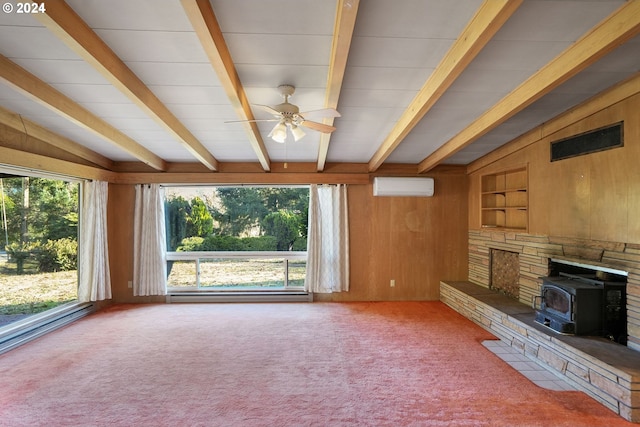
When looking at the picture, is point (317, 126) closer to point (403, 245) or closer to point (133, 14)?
point (133, 14)

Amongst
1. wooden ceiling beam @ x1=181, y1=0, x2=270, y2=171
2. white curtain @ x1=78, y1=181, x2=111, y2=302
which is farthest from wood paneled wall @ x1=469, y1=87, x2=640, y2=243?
white curtain @ x1=78, y1=181, x2=111, y2=302

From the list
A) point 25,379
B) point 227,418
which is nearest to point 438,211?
point 227,418

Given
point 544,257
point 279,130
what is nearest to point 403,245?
point 544,257

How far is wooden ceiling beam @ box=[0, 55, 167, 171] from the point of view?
2.52 metres

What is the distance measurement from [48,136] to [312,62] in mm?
3443

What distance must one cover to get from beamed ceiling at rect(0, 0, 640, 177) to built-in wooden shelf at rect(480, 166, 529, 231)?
36.4 inches

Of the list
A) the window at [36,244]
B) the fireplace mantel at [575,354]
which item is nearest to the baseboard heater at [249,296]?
the window at [36,244]

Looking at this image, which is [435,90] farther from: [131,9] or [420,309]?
[420,309]

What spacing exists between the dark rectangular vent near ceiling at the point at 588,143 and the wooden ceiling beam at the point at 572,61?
2.73 ft

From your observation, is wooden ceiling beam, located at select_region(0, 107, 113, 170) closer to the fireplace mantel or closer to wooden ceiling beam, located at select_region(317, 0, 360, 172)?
wooden ceiling beam, located at select_region(317, 0, 360, 172)

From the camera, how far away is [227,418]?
242cm

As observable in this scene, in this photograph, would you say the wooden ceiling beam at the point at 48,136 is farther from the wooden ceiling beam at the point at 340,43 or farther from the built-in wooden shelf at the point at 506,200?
the built-in wooden shelf at the point at 506,200

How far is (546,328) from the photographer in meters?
3.32

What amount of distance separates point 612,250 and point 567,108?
1.44 m
